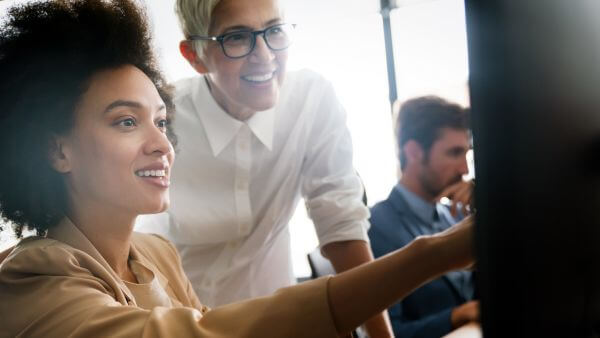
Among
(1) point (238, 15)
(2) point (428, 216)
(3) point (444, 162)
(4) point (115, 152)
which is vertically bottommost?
(2) point (428, 216)

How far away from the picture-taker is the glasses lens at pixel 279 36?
4.63ft

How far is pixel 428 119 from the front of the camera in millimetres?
1823

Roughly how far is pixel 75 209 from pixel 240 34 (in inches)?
21.0

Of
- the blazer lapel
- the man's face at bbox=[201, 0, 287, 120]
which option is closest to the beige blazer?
the man's face at bbox=[201, 0, 287, 120]

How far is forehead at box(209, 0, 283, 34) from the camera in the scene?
4.52ft

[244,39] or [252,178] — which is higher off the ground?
[244,39]

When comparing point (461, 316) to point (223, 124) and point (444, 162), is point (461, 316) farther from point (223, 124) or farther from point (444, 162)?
point (223, 124)

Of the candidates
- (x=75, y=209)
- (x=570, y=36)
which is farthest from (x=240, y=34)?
(x=570, y=36)

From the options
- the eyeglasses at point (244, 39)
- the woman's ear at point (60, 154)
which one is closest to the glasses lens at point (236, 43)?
the eyeglasses at point (244, 39)

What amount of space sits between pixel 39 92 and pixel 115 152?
163 millimetres

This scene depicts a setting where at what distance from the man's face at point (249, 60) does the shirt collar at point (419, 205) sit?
1.90 feet

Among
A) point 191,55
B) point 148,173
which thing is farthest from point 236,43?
point 148,173

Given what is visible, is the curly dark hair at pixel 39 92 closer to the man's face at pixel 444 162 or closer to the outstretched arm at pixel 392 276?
Result: the outstretched arm at pixel 392 276

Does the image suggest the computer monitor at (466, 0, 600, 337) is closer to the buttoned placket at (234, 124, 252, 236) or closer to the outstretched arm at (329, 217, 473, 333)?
the outstretched arm at (329, 217, 473, 333)
